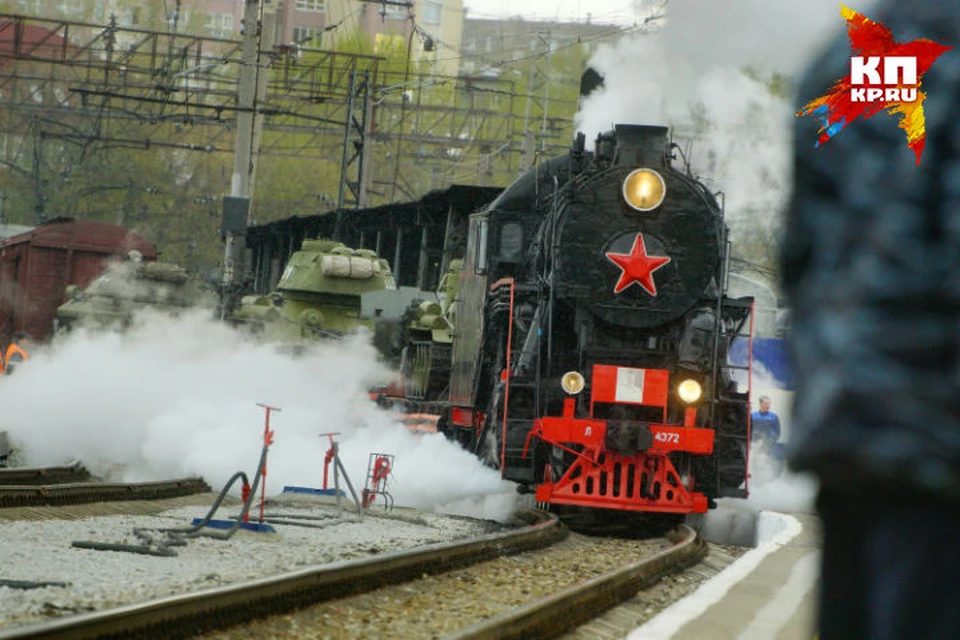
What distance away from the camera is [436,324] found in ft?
76.9

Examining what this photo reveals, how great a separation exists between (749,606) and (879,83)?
5553 mm

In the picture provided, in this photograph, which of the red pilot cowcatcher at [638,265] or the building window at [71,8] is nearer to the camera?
the red pilot cowcatcher at [638,265]

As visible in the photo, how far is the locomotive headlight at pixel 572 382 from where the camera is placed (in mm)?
13734

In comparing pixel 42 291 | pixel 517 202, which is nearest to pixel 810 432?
pixel 517 202

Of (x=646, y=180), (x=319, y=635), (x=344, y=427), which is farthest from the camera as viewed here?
(x=344, y=427)

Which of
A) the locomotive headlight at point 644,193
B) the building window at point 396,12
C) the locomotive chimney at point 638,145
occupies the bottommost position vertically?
the locomotive headlight at point 644,193

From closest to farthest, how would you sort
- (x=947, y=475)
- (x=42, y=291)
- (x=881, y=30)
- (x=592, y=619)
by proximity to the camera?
(x=947, y=475) < (x=881, y=30) < (x=592, y=619) < (x=42, y=291)

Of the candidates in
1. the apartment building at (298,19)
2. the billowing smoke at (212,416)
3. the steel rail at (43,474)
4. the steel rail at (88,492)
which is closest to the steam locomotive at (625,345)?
the billowing smoke at (212,416)

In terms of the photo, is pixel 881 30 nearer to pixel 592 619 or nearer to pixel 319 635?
pixel 319 635

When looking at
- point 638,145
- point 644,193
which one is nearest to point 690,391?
point 644,193

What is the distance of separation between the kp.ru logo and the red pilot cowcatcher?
1211cm

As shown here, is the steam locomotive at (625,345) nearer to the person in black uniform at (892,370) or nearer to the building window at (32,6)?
the person in black uniform at (892,370)

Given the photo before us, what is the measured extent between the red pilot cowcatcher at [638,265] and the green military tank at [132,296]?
15159mm

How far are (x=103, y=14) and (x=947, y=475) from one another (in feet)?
240
